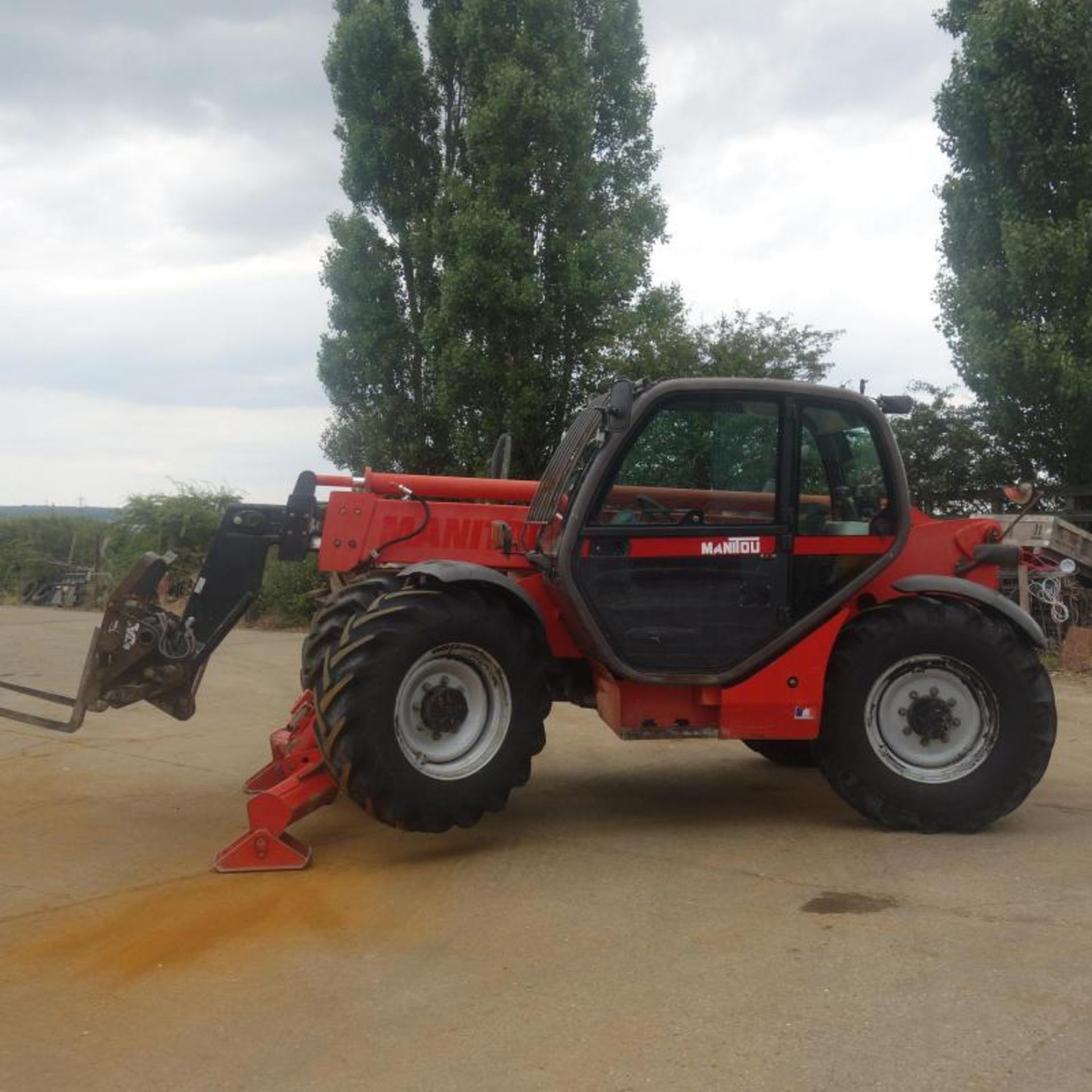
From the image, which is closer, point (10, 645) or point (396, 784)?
point (396, 784)

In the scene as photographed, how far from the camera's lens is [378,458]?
19344 millimetres

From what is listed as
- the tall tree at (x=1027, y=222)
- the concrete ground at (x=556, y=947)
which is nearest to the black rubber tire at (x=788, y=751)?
the concrete ground at (x=556, y=947)

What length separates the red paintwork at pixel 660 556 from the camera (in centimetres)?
587

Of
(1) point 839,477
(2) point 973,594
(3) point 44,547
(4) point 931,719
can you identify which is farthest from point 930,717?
(3) point 44,547

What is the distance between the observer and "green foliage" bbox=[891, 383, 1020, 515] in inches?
685

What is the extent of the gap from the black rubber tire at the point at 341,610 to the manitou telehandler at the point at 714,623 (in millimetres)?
13

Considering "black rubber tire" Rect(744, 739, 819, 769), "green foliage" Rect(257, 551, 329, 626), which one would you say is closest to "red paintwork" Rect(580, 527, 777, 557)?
"black rubber tire" Rect(744, 739, 819, 769)

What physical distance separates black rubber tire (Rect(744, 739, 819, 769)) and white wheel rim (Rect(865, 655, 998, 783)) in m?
1.52

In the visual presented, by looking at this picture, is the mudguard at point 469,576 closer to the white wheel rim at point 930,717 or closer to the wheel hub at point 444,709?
the wheel hub at point 444,709

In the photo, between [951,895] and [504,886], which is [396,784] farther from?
[951,895]

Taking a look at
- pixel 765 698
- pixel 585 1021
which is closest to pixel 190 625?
pixel 765 698

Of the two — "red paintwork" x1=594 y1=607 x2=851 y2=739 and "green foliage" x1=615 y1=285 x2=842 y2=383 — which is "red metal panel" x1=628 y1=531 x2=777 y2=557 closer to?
"red paintwork" x1=594 y1=607 x2=851 y2=739

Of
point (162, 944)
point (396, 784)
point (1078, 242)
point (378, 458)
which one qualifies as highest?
point (1078, 242)

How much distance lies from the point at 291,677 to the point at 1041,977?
9.00 meters
